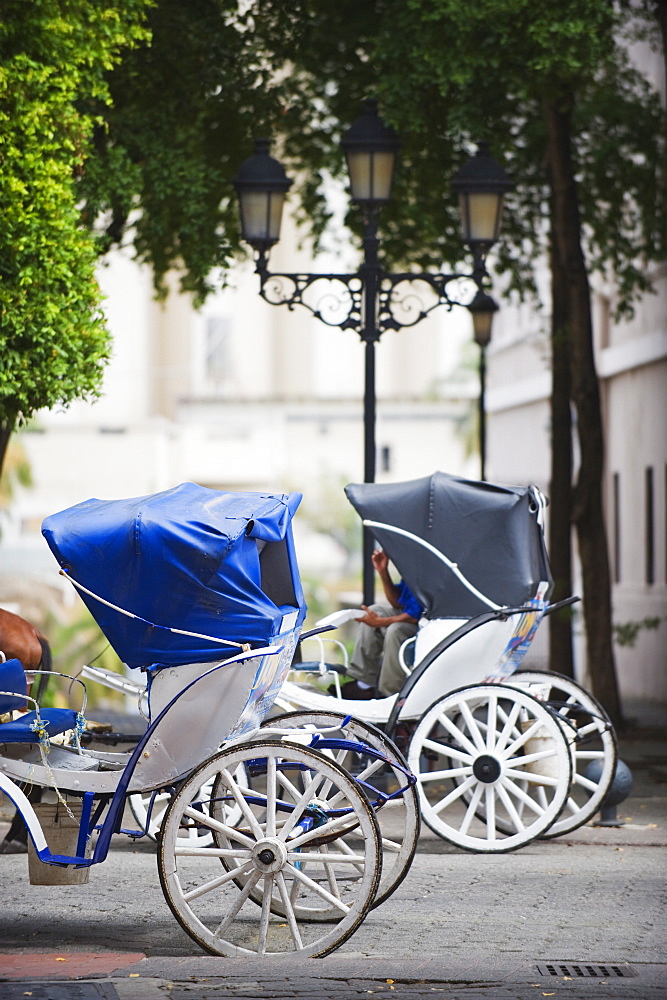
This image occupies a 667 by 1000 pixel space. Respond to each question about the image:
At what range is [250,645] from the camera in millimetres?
6902

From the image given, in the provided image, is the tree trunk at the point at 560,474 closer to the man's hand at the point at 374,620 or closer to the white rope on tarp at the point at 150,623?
the man's hand at the point at 374,620

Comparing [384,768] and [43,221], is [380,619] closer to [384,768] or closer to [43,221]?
[384,768]

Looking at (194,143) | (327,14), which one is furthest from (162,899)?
(327,14)

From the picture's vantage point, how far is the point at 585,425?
17.0 metres

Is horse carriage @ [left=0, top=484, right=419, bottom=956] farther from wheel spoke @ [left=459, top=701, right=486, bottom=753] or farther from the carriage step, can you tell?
wheel spoke @ [left=459, top=701, right=486, bottom=753]

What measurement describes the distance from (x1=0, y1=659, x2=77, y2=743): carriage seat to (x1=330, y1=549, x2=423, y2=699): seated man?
10.4ft

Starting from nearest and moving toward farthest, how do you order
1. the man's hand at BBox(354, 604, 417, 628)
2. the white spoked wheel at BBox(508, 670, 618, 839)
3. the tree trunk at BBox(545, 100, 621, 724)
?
the white spoked wheel at BBox(508, 670, 618, 839) < the man's hand at BBox(354, 604, 417, 628) < the tree trunk at BBox(545, 100, 621, 724)

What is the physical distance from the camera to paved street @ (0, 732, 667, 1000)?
6141mm

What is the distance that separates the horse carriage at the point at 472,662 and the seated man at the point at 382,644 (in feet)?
0.39

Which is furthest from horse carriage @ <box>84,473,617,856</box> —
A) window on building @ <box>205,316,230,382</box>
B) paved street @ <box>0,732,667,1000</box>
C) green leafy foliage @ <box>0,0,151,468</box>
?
window on building @ <box>205,316,230,382</box>

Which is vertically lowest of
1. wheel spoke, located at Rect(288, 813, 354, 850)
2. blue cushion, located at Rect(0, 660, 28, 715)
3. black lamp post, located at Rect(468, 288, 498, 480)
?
wheel spoke, located at Rect(288, 813, 354, 850)

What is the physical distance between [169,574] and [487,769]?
3343 millimetres

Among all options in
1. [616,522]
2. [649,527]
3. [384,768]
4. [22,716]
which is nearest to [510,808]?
[384,768]

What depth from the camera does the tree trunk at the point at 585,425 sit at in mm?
16719
